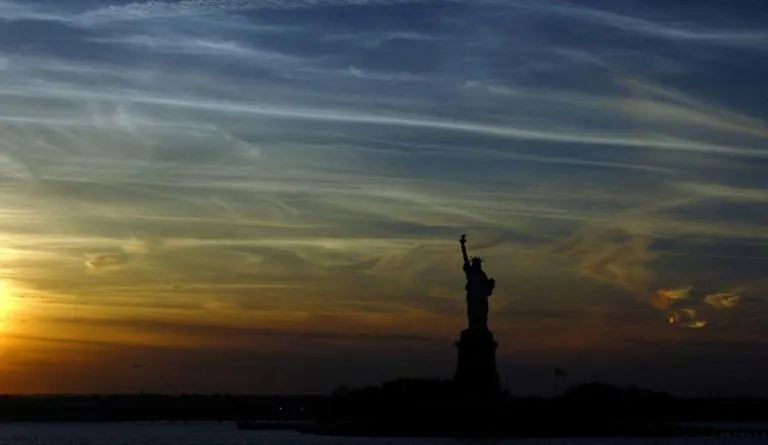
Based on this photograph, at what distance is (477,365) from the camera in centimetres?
8056

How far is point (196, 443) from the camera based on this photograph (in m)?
104

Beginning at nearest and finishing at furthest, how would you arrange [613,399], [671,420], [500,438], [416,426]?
1. [500,438]
2. [416,426]
3. [613,399]
4. [671,420]

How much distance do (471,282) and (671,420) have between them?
70.0m

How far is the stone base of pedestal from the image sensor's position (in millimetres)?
79875

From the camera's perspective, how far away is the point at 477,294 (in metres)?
79.8

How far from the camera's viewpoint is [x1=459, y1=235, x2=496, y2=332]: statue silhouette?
7969cm

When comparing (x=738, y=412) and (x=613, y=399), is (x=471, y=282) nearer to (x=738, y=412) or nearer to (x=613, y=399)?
(x=613, y=399)

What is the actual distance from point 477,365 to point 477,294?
4.09 meters

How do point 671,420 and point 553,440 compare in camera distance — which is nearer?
point 553,440

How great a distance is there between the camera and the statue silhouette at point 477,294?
261 feet

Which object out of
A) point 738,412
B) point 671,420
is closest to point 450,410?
point 671,420

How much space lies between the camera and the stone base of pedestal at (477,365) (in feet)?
262

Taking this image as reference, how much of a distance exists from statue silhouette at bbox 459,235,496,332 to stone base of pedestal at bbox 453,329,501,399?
1.66 feet

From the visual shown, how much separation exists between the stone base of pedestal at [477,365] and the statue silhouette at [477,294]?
0.51 m
